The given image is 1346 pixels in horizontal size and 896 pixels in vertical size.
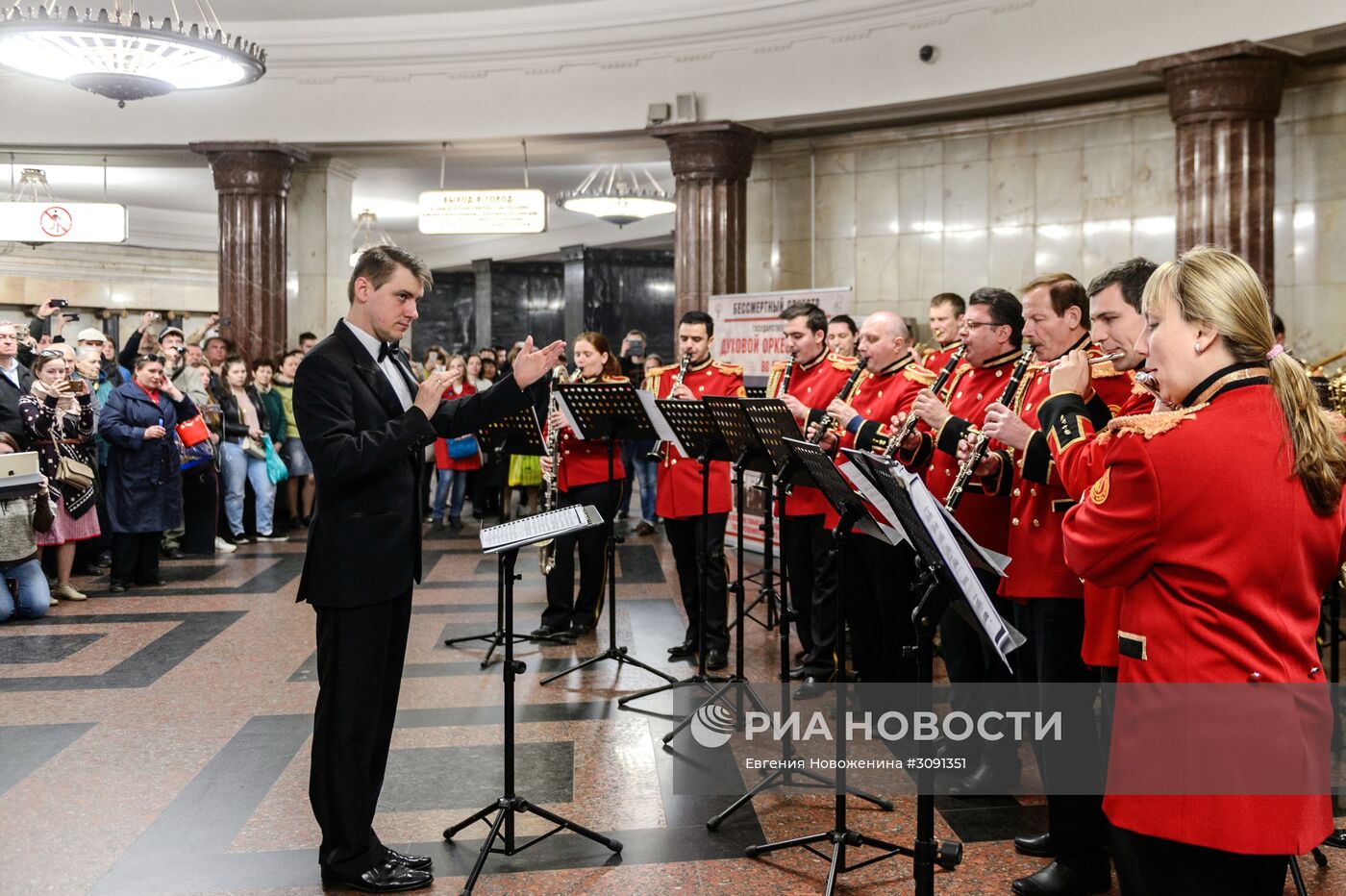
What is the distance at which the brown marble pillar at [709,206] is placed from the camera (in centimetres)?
1049

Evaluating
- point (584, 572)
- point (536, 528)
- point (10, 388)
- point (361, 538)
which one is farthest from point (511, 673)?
point (10, 388)

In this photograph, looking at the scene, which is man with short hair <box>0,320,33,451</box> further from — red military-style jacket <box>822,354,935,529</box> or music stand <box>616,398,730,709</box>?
red military-style jacket <box>822,354,935,529</box>

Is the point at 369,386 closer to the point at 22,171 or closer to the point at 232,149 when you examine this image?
the point at 232,149

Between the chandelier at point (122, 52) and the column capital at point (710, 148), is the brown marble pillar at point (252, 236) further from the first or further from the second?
the column capital at point (710, 148)

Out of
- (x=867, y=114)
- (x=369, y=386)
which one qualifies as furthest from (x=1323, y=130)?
(x=369, y=386)

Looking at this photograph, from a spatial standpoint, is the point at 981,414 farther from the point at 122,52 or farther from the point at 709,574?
the point at 122,52

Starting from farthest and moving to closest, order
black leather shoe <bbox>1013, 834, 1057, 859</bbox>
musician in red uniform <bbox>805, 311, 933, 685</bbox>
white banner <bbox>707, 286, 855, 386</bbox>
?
white banner <bbox>707, 286, 855, 386</bbox> → musician in red uniform <bbox>805, 311, 933, 685</bbox> → black leather shoe <bbox>1013, 834, 1057, 859</bbox>

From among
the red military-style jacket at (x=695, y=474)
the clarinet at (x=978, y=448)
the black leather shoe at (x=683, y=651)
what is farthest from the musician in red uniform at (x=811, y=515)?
the clarinet at (x=978, y=448)

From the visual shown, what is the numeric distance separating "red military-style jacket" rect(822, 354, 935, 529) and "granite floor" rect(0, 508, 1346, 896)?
1302 millimetres

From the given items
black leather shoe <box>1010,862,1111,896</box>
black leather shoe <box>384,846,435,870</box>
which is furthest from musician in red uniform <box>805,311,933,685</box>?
black leather shoe <box>384,846,435,870</box>

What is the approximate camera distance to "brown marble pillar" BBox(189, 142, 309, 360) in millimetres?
11281

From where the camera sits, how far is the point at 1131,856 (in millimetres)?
2051

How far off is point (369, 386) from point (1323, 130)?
8.07 metres

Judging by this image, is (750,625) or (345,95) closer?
(750,625)
